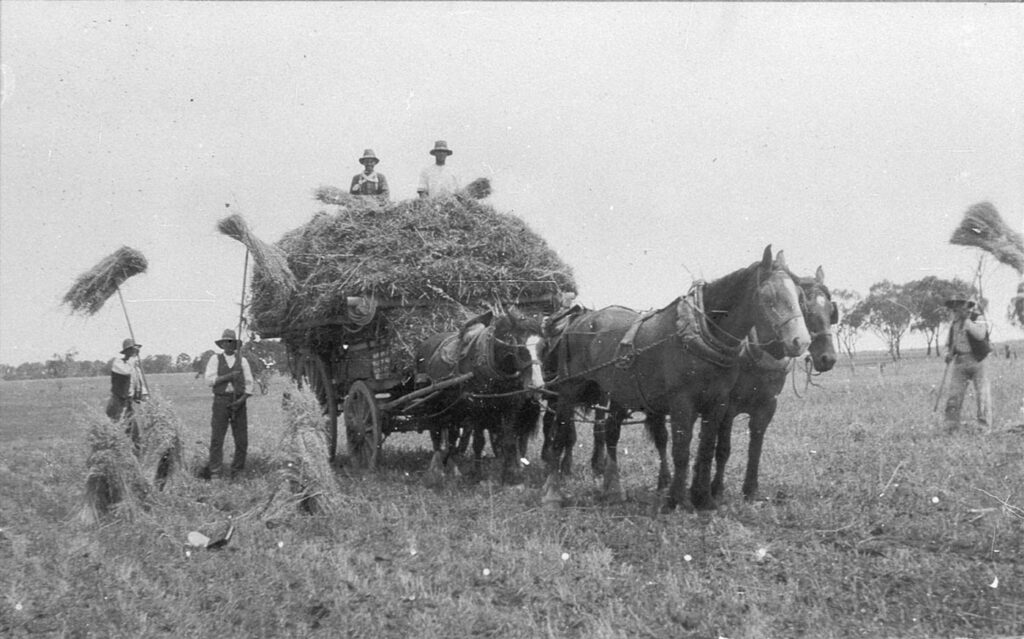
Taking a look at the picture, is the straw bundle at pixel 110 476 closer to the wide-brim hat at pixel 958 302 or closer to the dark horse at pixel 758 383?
the dark horse at pixel 758 383

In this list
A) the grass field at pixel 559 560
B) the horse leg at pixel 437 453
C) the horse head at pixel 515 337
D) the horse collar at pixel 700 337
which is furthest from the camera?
the horse leg at pixel 437 453

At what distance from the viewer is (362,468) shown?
419 inches

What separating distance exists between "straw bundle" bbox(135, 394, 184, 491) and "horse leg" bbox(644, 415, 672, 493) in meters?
4.84

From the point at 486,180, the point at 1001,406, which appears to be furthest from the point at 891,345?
the point at 486,180

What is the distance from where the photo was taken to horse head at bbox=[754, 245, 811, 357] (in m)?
6.19

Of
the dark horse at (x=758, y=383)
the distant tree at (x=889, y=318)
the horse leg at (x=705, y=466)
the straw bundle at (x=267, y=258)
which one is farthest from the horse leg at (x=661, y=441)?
the distant tree at (x=889, y=318)

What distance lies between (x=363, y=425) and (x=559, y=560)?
493 centimetres

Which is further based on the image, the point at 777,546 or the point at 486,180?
the point at 486,180

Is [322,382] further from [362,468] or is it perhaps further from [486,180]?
[486,180]

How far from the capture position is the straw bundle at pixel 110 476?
797 cm

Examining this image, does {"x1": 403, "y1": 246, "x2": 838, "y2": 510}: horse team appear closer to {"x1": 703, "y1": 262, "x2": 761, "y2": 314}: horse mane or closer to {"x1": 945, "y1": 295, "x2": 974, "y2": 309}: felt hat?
{"x1": 703, "y1": 262, "x2": 761, "y2": 314}: horse mane

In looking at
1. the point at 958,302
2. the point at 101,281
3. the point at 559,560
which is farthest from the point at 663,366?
the point at 101,281

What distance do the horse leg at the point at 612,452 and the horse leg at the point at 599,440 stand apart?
6 centimetres

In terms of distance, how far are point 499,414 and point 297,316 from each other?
2.68 meters
